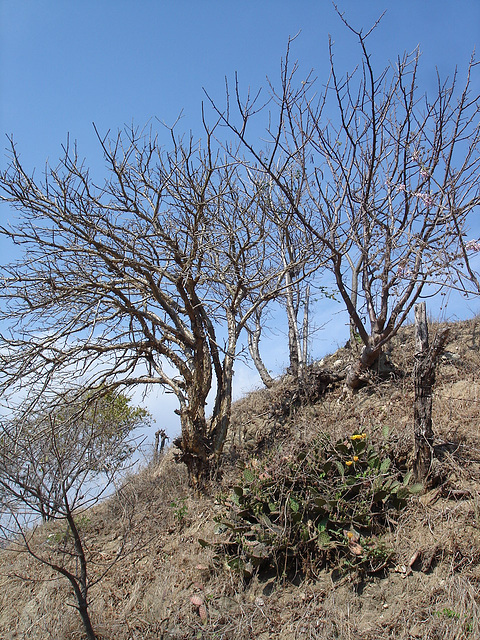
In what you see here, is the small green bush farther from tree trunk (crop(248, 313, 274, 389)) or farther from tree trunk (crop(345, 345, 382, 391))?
tree trunk (crop(248, 313, 274, 389))

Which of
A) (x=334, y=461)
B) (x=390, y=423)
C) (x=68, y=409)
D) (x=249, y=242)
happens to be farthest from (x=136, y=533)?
(x=249, y=242)

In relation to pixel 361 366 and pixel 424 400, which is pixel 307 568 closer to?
pixel 424 400

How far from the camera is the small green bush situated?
543 cm

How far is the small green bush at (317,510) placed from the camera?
5.43m

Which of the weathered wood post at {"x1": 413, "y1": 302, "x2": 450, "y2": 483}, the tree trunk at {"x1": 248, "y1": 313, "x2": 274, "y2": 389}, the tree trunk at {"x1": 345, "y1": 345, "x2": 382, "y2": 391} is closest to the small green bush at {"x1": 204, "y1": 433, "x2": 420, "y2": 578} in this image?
the weathered wood post at {"x1": 413, "y1": 302, "x2": 450, "y2": 483}

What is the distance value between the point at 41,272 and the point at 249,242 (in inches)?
144

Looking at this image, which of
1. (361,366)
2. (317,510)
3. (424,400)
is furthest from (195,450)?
(424,400)

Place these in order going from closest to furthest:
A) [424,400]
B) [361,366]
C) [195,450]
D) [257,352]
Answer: [424,400], [195,450], [361,366], [257,352]

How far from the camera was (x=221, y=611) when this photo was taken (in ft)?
17.8

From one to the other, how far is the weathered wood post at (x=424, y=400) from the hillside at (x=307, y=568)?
0.21m

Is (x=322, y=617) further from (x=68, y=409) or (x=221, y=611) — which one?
(x=68, y=409)

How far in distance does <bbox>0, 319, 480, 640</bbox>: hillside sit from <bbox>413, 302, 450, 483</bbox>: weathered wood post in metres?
0.21

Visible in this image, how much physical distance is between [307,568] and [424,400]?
7.63 ft

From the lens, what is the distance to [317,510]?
18.7 ft
